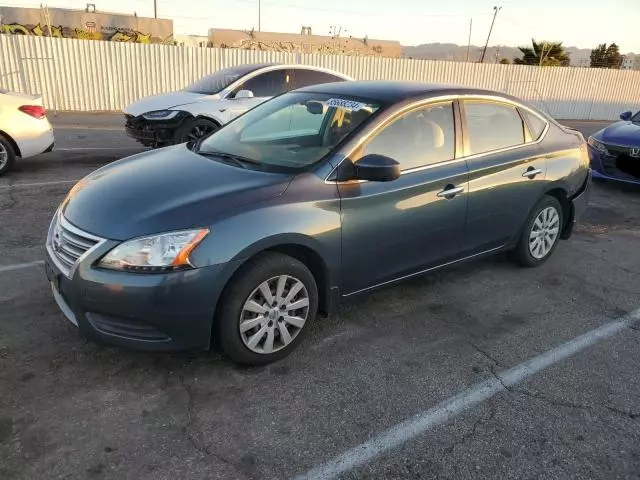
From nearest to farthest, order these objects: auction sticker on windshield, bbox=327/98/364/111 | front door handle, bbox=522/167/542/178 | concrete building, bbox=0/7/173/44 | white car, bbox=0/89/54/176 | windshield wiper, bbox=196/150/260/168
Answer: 1. windshield wiper, bbox=196/150/260/168
2. auction sticker on windshield, bbox=327/98/364/111
3. front door handle, bbox=522/167/542/178
4. white car, bbox=0/89/54/176
5. concrete building, bbox=0/7/173/44

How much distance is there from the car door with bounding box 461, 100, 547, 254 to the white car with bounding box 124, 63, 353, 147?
471cm

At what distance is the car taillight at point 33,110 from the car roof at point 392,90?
4954 mm

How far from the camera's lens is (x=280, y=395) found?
9.78ft

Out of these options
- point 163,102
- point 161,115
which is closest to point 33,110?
point 161,115

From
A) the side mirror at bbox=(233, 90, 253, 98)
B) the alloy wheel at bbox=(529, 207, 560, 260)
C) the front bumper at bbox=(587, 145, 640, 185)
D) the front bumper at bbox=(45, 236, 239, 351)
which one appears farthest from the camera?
the side mirror at bbox=(233, 90, 253, 98)

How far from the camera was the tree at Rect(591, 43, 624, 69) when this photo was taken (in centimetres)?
3370

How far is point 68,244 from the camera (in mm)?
3037

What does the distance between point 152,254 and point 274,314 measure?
817 mm

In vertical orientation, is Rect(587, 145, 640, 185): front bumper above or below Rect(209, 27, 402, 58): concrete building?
below

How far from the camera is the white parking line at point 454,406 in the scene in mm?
2496

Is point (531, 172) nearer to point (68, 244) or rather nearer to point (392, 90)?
point (392, 90)

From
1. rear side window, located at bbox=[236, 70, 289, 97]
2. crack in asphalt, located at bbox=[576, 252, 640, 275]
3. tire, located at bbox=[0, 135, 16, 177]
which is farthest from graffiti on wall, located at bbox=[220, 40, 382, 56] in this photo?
crack in asphalt, located at bbox=[576, 252, 640, 275]

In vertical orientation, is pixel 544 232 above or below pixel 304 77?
below

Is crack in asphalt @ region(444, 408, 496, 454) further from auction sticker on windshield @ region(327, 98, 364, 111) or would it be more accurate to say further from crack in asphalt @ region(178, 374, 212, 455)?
auction sticker on windshield @ region(327, 98, 364, 111)
